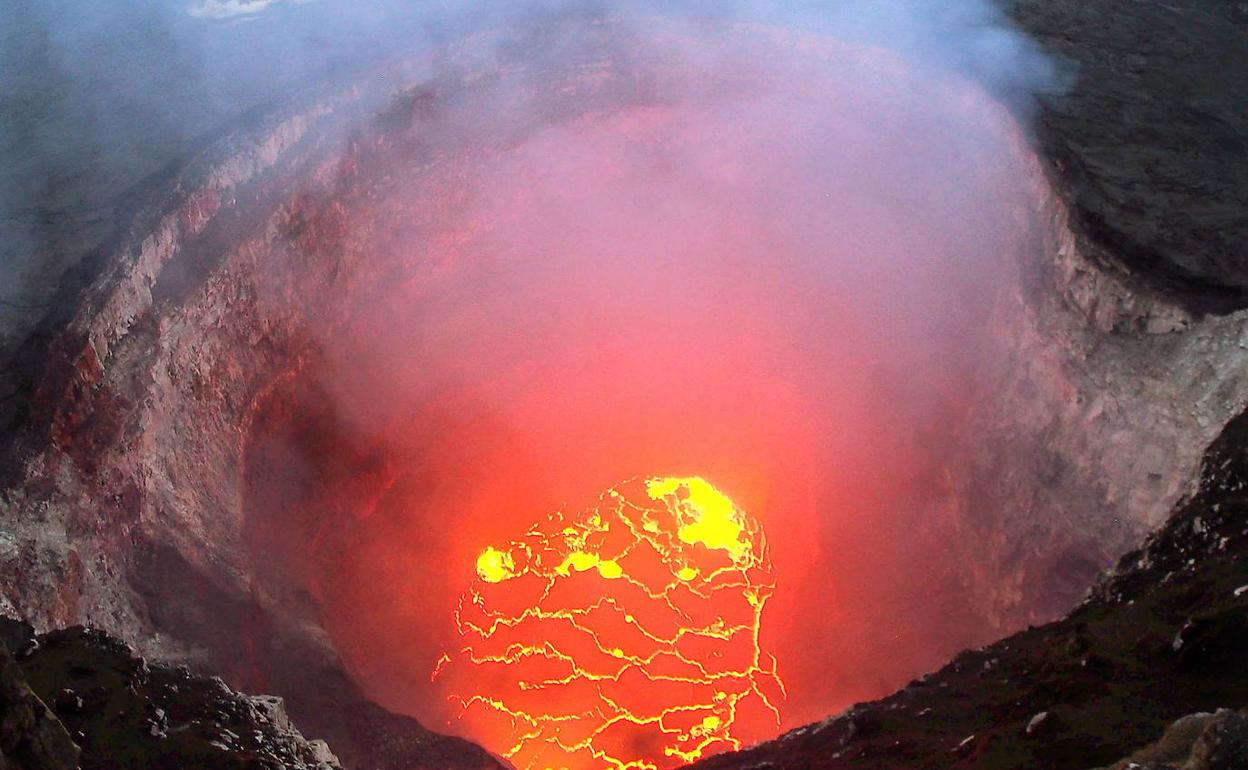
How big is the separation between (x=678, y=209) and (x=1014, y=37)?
6697mm

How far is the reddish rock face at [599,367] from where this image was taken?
10328mm

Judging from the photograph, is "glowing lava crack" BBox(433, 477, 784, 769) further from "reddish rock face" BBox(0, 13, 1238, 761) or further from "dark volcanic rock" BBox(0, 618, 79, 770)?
"dark volcanic rock" BBox(0, 618, 79, 770)

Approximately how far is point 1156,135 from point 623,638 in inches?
402

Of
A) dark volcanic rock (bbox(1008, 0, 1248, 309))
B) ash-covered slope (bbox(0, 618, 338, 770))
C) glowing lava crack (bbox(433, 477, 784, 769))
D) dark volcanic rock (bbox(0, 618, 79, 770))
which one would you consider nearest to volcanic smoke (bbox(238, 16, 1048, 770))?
glowing lava crack (bbox(433, 477, 784, 769))

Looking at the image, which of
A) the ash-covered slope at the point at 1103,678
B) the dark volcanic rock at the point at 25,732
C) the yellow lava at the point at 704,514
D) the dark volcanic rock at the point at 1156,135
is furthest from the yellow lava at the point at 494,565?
the dark volcanic rock at the point at 25,732

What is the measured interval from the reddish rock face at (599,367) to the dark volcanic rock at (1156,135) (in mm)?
550

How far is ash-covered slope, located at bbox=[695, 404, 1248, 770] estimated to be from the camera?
5.72 m

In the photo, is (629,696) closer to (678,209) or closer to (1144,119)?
(678,209)

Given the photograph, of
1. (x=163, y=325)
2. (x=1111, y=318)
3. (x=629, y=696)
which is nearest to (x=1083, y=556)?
(x=1111, y=318)

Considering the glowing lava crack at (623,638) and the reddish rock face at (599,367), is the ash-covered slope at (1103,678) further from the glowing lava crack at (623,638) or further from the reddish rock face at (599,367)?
the glowing lava crack at (623,638)

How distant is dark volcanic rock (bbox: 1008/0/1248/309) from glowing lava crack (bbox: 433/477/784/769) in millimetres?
7514

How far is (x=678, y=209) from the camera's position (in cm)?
1862

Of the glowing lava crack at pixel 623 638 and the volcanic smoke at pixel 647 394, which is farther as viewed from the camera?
the volcanic smoke at pixel 647 394

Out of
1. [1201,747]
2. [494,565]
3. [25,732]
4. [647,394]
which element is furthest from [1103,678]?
[647,394]
